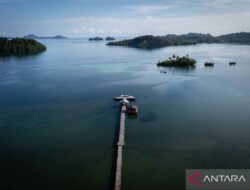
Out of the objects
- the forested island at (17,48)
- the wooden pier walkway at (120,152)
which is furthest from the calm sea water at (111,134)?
the forested island at (17,48)

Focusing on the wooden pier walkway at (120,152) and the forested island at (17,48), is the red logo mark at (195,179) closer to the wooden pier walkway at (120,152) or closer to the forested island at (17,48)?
the wooden pier walkway at (120,152)

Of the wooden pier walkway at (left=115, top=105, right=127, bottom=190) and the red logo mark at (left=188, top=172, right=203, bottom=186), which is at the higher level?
the wooden pier walkway at (left=115, top=105, right=127, bottom=190)

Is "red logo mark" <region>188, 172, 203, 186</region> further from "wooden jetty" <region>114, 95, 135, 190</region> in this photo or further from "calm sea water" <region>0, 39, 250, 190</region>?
"wooden jetty" <region>114, 95, 135, 190</region>

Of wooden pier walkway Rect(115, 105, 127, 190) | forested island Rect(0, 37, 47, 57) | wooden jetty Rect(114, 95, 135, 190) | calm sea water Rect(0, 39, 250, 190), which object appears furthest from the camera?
forested island Rect(0, 37, 47, 57)

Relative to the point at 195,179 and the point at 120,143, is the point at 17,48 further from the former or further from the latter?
the point at 195,179

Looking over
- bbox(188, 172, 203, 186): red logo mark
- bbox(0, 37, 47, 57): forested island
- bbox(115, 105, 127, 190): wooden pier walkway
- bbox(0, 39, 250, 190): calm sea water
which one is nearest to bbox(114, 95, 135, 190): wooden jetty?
bbox(115, 105, 127, 190): wooden pier walkway

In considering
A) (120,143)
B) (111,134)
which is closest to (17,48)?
(111,134)

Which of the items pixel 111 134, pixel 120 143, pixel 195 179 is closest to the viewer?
pixel 195 179

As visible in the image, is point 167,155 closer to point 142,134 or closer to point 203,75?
point 142,134

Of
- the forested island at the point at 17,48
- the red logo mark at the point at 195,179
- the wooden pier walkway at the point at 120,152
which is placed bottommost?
the red logo mark at the point at 195,179

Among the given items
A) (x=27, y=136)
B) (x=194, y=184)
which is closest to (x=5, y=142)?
(x=27, y=136)

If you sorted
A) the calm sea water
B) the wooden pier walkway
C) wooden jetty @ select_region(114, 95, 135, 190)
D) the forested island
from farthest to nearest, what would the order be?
the forested island
the calm sea water
wooden jetty @ select_region(114, 95, 135, 190)
the wooden pier walkway
